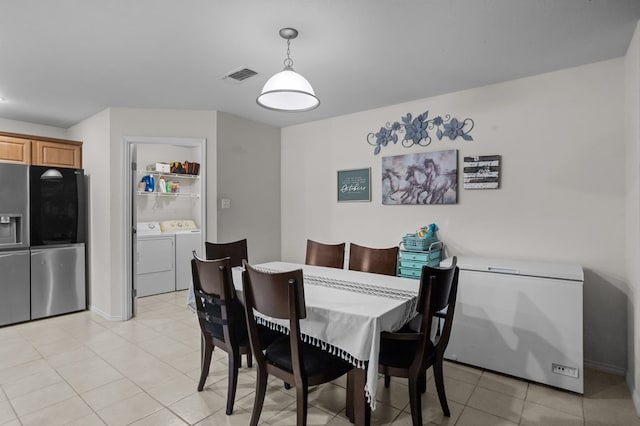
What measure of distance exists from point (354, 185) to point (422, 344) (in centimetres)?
254

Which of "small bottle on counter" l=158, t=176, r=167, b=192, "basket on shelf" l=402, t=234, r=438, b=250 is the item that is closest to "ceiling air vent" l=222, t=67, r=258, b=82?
"basket on shelf" l=402, t=234, r=438, b=250

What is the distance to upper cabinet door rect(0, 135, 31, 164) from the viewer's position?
3.89m

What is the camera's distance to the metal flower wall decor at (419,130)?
3344mm

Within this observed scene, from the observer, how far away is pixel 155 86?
127 inches

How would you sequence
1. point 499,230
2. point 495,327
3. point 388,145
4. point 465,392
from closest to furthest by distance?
point 465,392
point 495,327
point 499,230
point 388,145

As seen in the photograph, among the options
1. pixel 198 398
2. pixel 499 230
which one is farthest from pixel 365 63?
pixel 198 398

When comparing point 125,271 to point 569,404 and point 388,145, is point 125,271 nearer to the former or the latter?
point 388,145

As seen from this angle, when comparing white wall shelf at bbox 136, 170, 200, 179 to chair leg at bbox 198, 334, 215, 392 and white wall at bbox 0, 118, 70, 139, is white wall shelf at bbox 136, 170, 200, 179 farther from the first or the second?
chair leg at bbox 198, 334, 215, 392

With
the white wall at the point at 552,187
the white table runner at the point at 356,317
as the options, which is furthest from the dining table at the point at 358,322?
the white wall at the point at 552,187

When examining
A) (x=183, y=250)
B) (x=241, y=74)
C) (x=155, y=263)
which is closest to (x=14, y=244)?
(x=155, y=263)

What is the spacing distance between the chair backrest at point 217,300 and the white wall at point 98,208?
229cm

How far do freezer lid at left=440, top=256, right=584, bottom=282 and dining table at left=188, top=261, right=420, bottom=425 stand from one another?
82 centimetres

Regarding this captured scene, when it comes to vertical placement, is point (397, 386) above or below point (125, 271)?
below

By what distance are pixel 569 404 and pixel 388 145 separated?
270cm
